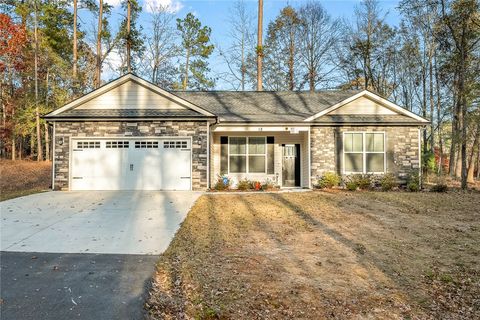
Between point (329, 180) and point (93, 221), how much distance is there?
8817 millimetres

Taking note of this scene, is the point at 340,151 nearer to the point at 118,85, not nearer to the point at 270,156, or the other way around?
the point at 270,156

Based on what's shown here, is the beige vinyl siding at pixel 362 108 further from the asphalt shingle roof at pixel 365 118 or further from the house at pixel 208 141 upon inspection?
the asphalt shingle roof at pixel 365 118

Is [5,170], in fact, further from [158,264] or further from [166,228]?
[158,264]

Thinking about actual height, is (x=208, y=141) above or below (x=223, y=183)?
above

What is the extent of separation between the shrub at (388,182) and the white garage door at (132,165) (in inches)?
302

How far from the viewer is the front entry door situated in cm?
1446


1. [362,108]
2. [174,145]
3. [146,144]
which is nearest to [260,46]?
[362,108]

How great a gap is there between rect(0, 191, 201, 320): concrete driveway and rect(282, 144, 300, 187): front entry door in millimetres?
5767

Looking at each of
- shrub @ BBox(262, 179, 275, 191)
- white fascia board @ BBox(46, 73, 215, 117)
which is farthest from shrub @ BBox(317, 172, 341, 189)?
white fascia board @ BBox(46, 73, 215, 117)

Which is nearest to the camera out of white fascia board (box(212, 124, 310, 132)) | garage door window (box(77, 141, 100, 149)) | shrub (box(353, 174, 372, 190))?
garage door window (box(77, 141, 100, 149))

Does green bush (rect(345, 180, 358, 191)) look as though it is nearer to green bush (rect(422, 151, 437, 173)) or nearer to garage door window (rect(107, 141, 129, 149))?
green bush (rect(422, 151, 437, 173))

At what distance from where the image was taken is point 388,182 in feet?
42.1

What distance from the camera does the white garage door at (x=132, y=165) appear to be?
12352 mm

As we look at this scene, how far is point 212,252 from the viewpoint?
17.7ft
